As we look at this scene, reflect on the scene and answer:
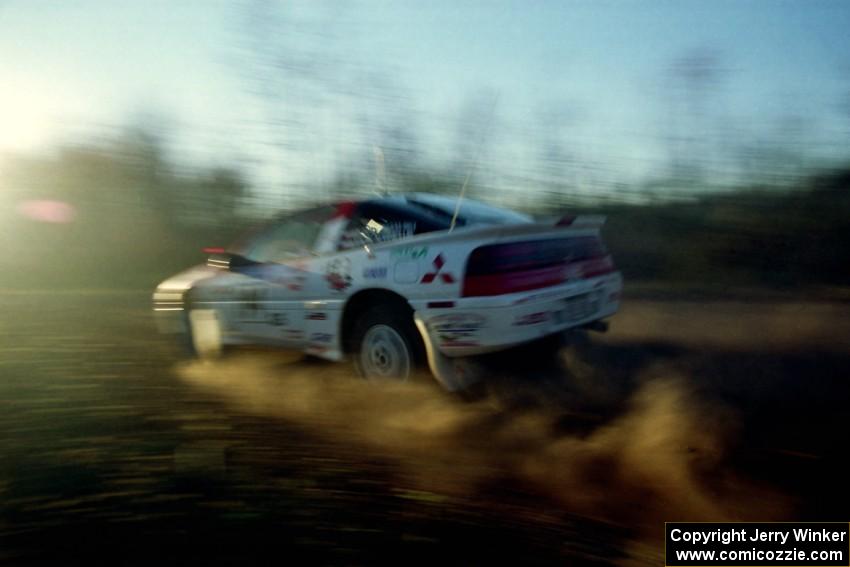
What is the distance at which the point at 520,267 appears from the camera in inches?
202

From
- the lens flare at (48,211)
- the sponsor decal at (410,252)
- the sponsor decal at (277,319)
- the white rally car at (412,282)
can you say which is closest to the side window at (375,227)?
the white rally car at (412,282)

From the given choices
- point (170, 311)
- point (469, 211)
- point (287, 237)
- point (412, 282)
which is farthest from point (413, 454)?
point (170, 311)

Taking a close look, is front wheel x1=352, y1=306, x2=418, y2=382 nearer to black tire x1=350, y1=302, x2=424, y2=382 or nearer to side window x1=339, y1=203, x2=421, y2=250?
black tire x1=350, y1=302, x2=424, y2=382

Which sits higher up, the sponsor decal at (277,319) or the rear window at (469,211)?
the rear window at (469,211)

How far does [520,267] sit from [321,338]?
172cm

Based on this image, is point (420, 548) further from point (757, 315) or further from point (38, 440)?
point (757, 315)

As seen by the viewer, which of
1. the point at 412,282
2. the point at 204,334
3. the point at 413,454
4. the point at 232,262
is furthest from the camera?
the point at 204,334

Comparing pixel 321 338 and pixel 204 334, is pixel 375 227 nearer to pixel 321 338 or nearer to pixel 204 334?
pixel 321 338

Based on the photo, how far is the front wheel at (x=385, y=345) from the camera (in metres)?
5.49

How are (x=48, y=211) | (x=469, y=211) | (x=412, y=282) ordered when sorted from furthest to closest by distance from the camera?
(x=48, y=211) → (x=469, y=211) → (x=412, y=282)

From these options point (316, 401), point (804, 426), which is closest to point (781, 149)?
point (804, 426)

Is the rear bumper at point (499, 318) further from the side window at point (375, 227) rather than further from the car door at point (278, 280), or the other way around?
the car door at point (278, 280)

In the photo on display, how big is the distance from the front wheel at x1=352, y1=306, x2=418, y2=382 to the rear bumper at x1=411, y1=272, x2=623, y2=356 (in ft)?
0.78

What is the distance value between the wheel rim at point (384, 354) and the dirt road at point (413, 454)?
0.41 feet
